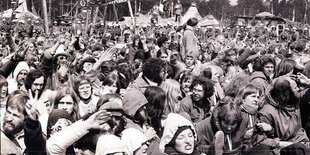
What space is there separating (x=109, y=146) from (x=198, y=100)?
2982 mm

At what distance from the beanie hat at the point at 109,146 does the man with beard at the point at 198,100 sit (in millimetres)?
2717

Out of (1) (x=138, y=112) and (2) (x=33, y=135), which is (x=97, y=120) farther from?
(1) (x=138, y=112)

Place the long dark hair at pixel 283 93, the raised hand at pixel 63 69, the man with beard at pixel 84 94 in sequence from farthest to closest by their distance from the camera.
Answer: the raised hand at pixel 63 69, the man with beard at pixel 84 94, the long dark hair at pixel 283 93

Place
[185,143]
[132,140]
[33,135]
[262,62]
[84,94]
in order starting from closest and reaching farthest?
[33,135], [132,140], [185,143], [84,94], [262,62]

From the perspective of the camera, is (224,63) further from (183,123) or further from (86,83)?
(183,123)

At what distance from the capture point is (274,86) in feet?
20.7

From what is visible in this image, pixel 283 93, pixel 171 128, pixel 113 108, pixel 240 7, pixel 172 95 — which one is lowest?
pixel 240 7

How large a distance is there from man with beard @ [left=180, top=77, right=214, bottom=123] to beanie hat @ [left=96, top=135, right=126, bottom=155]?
2.72 m

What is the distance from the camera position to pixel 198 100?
280 inches

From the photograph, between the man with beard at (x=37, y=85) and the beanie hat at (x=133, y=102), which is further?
the man with beard at (x=37, y=85)

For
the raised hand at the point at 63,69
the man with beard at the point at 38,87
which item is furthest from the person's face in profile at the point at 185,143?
the raised hand at the point at 63,69

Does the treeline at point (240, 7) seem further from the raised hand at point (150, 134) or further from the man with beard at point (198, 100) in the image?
the raised hand at point (150, 134)

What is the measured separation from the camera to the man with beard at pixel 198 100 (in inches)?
276

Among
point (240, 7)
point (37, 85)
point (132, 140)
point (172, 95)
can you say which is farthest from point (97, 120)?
point (240, 7)
